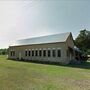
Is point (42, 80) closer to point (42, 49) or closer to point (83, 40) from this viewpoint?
point (42, 49)

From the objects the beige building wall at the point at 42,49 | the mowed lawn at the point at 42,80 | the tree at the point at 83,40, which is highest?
the tree at the point at 83,40

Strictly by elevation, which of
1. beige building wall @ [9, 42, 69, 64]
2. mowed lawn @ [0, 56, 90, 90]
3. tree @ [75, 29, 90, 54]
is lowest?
mowed lawn @ [0, 56, 90, 90]

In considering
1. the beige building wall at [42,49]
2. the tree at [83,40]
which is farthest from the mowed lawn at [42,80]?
the tree at [83,40]

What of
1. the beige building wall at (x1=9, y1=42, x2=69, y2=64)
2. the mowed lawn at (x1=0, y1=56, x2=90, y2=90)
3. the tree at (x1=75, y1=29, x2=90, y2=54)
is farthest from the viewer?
the tree at (x1=75, y1=29, x2=90, y2=54)

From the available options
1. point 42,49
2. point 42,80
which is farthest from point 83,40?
point 42,80

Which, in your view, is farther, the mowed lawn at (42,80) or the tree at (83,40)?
the tree at (83,40)

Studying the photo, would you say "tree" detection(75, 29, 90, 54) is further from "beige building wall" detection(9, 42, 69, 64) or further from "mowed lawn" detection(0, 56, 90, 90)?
"mowed lawn" detection(0, 56, 90, 90)

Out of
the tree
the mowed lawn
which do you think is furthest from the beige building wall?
the tree

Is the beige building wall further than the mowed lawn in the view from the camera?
Yes

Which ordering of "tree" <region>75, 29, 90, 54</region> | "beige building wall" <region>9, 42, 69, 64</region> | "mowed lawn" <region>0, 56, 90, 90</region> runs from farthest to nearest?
1. "tree" <region>75, 29, 90, 54</region>
2. "beige building wall" <region>9, 42, 69, 64</region>
3. "mowed lawn" <region>0, 56, 90, 90</region>

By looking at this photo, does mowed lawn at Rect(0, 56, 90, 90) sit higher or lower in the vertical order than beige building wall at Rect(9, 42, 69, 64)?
lower

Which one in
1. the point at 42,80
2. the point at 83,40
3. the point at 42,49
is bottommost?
the point at 42,80

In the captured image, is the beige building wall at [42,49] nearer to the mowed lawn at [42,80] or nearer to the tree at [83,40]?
the mowed lawn at [42,80]

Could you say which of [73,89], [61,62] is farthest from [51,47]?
[73,89]
